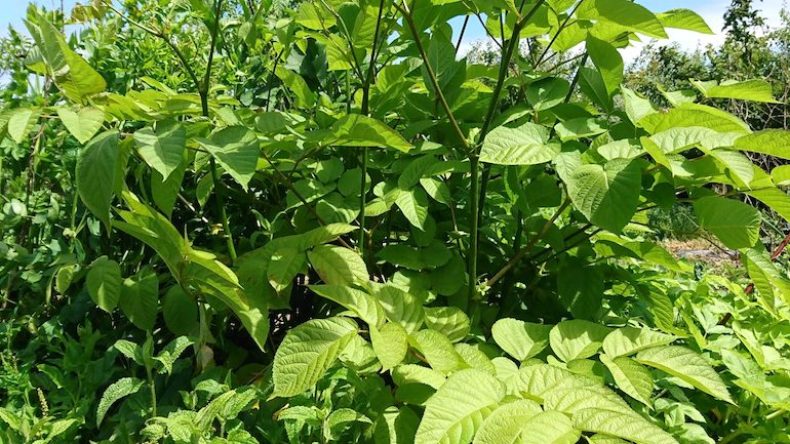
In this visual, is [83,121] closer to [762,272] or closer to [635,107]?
[635,107]

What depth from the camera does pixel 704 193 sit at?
125cm

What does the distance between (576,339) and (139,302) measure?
0.83 m

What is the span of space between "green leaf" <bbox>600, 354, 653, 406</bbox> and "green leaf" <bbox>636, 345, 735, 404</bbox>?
2 cm

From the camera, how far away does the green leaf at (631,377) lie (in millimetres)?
982

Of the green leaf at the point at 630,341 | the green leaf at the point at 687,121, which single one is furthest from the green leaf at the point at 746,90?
the green leaf at the point at 630,341

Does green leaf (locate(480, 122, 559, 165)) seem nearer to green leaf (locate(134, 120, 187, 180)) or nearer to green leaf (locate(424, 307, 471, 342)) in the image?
green leaf (locate(424, 307, 471, 342))

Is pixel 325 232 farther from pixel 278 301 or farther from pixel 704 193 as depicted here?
pixel 704 193

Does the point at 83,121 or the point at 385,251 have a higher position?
the point at 83,121

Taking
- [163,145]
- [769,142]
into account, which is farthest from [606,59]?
[163,145]

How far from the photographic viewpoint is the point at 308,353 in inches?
36.6

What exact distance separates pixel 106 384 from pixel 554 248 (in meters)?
1.00

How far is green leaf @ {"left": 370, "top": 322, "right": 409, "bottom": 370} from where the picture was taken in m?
0.92

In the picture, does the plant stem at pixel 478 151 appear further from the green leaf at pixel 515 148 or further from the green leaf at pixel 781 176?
the green leaf at pixel 781 176

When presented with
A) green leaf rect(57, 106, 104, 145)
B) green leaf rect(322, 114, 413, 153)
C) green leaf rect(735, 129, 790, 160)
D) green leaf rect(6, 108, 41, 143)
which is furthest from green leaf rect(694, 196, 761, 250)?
green leaf rect(6, 108, 41, 143)
